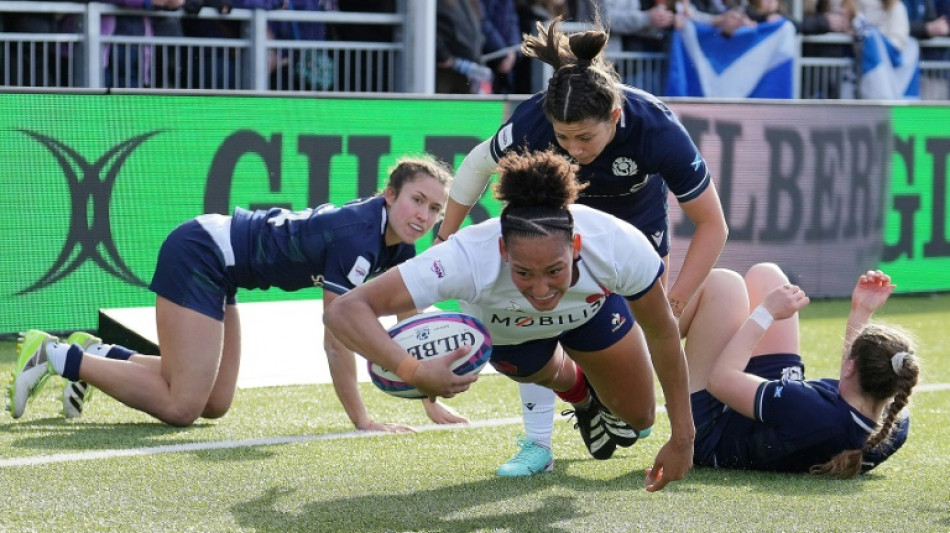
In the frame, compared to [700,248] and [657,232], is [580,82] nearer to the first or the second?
[700,248]

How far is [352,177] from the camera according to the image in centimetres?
984

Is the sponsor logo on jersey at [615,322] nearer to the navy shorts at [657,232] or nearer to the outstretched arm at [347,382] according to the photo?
the navy shorts at [657,232]

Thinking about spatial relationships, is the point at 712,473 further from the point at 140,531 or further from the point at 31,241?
the point at 31,241

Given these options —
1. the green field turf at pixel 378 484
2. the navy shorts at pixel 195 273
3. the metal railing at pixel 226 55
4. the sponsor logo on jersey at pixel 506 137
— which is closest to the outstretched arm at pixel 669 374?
the green field turf at pixel 378 484

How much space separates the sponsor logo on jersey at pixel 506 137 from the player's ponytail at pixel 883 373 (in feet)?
5.18

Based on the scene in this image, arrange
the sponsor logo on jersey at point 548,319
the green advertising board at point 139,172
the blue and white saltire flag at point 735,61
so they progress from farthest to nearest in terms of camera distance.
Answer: the blue and white saltire flag at point 735,61 < the green advertising board at point 139,172 < the sponsor logo on jersey at point 548,319

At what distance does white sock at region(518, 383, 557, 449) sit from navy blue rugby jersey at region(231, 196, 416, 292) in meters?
0.86

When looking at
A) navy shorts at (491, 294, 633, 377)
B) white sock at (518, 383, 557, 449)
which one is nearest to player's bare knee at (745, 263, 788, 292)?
navy shorts at (491, 294, 633, 377)

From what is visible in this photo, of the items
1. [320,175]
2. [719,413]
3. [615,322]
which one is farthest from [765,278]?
[320,175]

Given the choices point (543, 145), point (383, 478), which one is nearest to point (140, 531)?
point (383, 478)

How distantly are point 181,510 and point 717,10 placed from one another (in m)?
10.3

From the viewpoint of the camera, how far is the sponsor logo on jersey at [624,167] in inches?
233

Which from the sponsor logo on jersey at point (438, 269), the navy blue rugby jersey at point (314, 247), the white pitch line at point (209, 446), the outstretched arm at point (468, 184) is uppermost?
the outstretched arm at point (468, 184)

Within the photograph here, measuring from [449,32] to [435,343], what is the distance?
800cm
